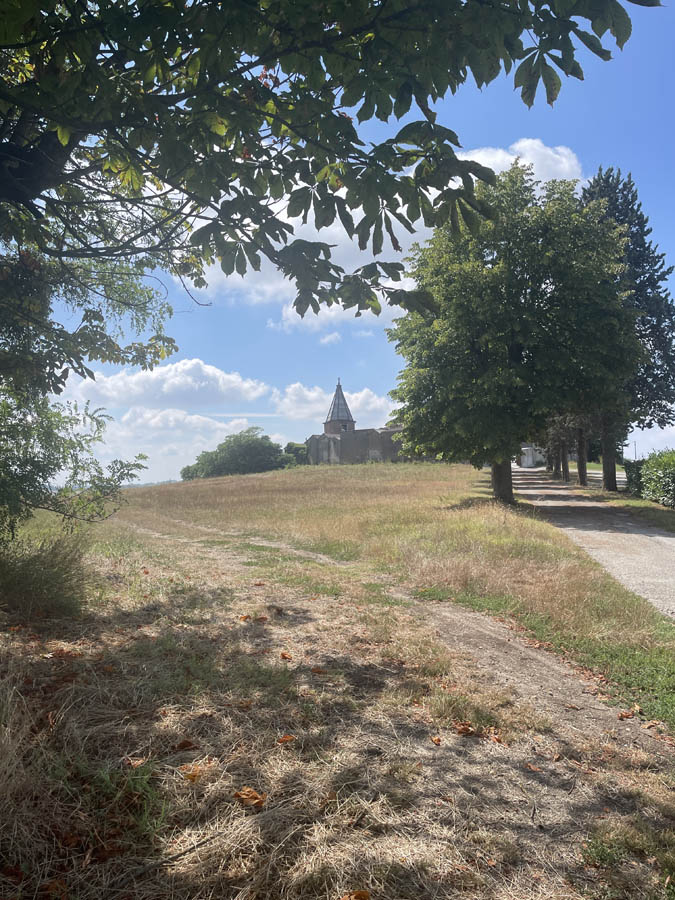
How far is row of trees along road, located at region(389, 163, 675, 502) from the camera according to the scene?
1719 cm

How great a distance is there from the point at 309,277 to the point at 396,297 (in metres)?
0.71

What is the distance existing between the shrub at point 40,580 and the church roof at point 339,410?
75.5 m

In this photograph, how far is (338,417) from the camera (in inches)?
3216

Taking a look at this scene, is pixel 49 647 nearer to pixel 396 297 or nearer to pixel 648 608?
pixel 396 297

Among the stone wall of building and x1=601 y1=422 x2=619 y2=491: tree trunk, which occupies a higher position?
the stone wall of building

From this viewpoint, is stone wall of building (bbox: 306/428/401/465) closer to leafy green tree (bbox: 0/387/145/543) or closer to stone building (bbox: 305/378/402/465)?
stone building (bbox: 305/378/402/465)

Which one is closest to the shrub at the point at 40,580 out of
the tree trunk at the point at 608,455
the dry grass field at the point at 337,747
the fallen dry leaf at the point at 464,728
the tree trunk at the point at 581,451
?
the dry grass field at the point at 337,747

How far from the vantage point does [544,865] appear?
7.66ft

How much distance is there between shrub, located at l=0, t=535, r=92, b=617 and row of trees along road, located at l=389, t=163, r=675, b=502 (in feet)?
→ 45.1

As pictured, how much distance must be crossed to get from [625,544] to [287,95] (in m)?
11.6

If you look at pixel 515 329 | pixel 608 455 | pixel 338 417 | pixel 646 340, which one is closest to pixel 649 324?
pixel 646 340

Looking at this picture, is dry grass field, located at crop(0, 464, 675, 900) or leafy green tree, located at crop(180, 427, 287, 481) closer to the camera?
dry grass field, located at crop(0, 464, 675, 900)

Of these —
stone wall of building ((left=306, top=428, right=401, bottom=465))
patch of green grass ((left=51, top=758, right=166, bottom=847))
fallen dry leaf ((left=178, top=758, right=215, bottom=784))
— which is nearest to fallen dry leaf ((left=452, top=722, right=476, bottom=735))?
fallen dry leaf ((left=178, top=758, right=215, bottom=784))

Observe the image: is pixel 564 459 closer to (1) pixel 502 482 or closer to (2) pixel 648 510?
(1) pixel 502 482
